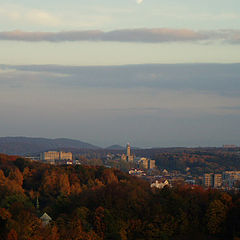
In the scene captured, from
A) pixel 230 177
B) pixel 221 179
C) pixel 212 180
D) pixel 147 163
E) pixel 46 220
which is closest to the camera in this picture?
pixel 46 220

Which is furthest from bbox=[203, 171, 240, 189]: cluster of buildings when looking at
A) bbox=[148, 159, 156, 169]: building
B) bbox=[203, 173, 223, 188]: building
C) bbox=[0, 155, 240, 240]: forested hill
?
bbox=[0, 155, 240, 240]: forested hill

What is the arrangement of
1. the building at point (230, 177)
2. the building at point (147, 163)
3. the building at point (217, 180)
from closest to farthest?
the building at point (217, 180), the building at point (230, 177), the building at point (147, 163)

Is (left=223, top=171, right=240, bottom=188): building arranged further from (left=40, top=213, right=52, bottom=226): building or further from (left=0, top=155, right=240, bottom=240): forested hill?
(left=40, top=213, right=52, bottom=226): building

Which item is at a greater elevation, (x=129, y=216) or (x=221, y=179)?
(x=221, y=179)

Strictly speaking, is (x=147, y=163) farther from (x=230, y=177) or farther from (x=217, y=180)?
(x=217, y=180)

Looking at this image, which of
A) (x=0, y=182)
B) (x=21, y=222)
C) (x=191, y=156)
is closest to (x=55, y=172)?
(x=0, y=182)

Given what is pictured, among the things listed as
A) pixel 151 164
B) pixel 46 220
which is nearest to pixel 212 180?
pixel 151 164

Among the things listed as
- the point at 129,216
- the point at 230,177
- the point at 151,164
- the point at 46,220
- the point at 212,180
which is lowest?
the point at 46,220

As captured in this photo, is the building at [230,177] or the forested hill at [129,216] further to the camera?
the building at [230,177]

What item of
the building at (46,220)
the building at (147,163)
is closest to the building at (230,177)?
the building at (147,163)

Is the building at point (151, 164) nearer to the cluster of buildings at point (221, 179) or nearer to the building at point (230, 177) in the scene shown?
the building at point (230, 177)

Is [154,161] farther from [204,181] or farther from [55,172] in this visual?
[55,172]

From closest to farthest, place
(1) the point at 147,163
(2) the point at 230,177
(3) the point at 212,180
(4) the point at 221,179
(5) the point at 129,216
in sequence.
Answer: (5) the point at 129,216, (3) the point at 212,180, (4) the point at 221,179, (2) the point at 230,177, (1) the point at 147,163
